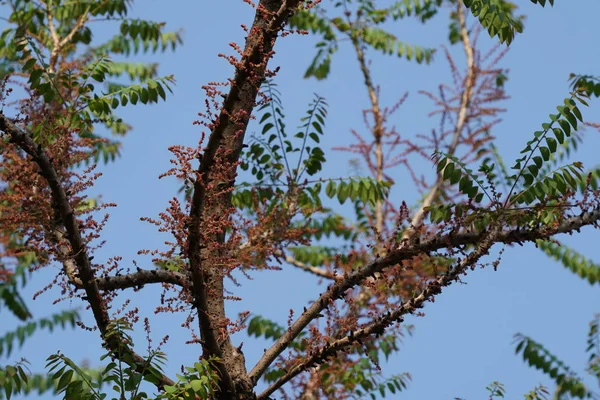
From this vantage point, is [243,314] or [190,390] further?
[243,314]

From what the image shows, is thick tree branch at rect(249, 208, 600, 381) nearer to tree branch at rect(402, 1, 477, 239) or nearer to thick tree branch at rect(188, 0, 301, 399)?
thick tree branch at rect(188, 0, 301, 399)

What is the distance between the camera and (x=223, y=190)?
399 cm

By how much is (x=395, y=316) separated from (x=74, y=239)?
4.78ft

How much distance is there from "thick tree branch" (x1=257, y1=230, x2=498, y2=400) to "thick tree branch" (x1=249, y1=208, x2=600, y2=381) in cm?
10

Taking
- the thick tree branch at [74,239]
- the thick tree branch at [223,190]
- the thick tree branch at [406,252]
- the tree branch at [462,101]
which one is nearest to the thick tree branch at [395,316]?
the thick tree branch at [406,252]

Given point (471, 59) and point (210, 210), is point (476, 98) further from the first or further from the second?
point (210, 210)

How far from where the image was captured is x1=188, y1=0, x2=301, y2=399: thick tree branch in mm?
3660

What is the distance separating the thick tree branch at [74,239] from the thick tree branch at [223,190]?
11.6 inches

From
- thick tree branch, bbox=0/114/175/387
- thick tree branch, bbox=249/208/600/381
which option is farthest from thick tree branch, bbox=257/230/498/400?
thick tree branch, bbox=0/114/175/387

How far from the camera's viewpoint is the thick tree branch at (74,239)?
391 centimetres

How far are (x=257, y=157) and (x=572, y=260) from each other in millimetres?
5239

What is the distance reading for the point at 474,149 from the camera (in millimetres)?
9695

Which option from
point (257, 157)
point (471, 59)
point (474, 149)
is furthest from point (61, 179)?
point (471, 59)

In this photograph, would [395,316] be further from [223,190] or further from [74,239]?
[74,239]
